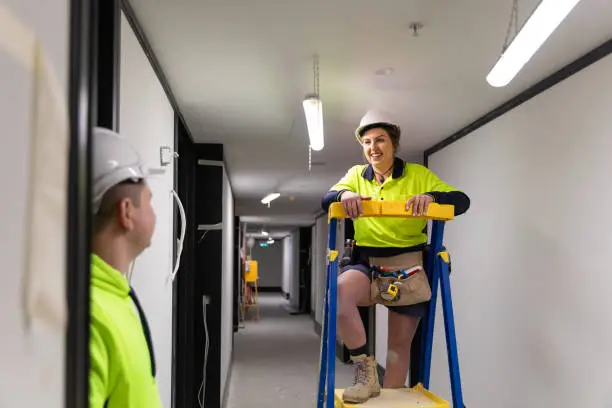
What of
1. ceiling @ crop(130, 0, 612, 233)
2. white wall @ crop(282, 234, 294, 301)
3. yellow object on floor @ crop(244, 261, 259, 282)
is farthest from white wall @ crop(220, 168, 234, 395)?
white wall @ crop(282, 234, 294, 301)

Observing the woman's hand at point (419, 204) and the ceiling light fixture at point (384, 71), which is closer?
the woman's hand at point (419, 204)

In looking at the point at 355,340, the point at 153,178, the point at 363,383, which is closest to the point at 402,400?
the point at 363,383

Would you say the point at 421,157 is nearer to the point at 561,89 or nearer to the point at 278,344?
the point at 561,89

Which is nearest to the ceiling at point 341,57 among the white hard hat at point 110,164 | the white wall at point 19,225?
the white hard hat at point 110,164

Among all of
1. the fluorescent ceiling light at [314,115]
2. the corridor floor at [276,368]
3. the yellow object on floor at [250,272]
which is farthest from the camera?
the yellow object on floor at [250,272]

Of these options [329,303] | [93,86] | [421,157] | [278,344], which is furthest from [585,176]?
[278,344]

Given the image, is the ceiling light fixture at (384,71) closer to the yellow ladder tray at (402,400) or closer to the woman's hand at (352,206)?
the woman's hand at (352,206)

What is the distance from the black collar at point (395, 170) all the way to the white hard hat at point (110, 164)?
159 cm

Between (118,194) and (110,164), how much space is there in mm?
54

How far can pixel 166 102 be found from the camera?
3.01 metres

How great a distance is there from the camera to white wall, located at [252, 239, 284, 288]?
23891 millimetres

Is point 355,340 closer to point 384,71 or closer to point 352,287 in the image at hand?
point 352,287

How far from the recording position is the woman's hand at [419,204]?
2156 millimetres

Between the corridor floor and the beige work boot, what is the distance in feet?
10.3
